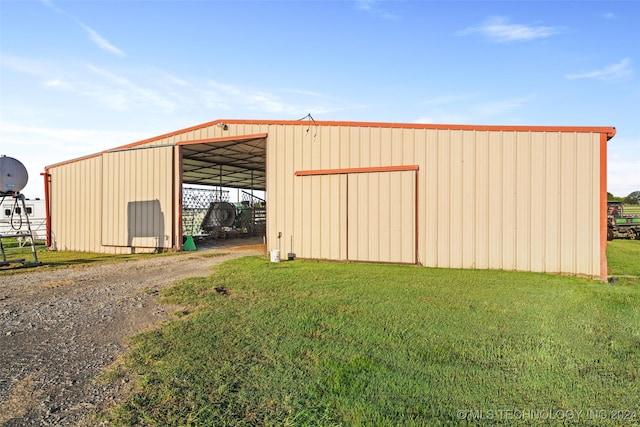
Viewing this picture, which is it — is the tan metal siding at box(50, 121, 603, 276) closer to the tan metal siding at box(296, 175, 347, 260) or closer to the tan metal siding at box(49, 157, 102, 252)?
the tan metal siding at box(296, 175, 347, 260)

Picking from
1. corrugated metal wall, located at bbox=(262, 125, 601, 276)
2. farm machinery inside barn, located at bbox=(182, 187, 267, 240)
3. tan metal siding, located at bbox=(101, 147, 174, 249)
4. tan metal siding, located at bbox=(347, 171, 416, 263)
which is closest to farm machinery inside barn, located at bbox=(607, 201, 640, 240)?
corrugated metal wall, located at bbox=(262, 125, 601, 276)

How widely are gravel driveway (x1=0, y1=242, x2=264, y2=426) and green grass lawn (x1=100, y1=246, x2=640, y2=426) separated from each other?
0.29m

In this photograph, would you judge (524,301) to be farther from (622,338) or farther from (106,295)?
(106,295)

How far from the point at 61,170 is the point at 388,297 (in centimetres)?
1609

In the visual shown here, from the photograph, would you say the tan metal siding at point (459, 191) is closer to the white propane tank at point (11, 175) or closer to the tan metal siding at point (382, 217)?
the tan metal siding at point (382, 217)

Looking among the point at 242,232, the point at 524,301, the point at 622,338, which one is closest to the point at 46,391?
the point at 622,338

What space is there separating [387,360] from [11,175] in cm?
1198

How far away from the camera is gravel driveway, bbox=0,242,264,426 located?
9.59 feet

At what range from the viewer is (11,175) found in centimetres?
1073

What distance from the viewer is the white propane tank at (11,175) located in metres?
10.6

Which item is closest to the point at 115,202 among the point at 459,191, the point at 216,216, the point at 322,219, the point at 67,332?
the point at 216,216

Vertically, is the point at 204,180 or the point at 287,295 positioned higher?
the point at 204,180

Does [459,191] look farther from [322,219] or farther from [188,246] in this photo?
[188,246]

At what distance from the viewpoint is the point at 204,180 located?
77.9 ft
